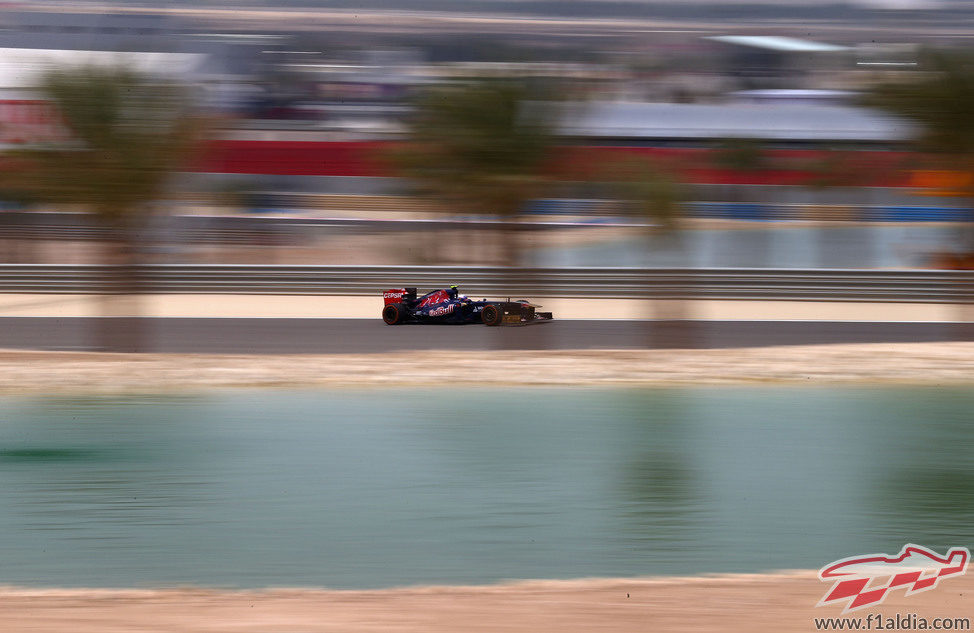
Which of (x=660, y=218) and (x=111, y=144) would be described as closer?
(x=111, y=144)

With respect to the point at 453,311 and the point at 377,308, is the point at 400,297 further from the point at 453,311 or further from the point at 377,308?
the point at 377,308

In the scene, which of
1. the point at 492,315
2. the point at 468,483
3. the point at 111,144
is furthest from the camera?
the point at 492,315

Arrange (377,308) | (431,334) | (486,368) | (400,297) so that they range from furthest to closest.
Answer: (377,308)
(400,297)
(431,334)
(486,368)

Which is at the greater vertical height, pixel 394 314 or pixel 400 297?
pixel 400 297

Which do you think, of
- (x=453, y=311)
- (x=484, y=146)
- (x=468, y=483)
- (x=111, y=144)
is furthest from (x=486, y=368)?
(x=111, y=144)

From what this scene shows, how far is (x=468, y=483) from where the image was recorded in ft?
26.3

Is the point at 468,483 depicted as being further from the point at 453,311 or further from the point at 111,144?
the point at 453,311

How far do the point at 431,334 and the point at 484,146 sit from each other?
9.26ft

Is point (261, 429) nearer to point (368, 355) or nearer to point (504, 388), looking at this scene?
point (504, 388)

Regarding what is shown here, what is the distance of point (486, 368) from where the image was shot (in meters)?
13.2

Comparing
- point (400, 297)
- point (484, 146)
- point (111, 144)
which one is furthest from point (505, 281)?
point (111, 144)

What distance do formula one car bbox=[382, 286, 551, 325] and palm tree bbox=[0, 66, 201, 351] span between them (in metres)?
3.83

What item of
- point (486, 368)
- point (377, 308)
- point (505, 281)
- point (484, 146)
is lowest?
point (377, 308)

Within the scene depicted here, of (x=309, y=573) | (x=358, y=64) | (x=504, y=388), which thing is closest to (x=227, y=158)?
(x=358, y=64)
